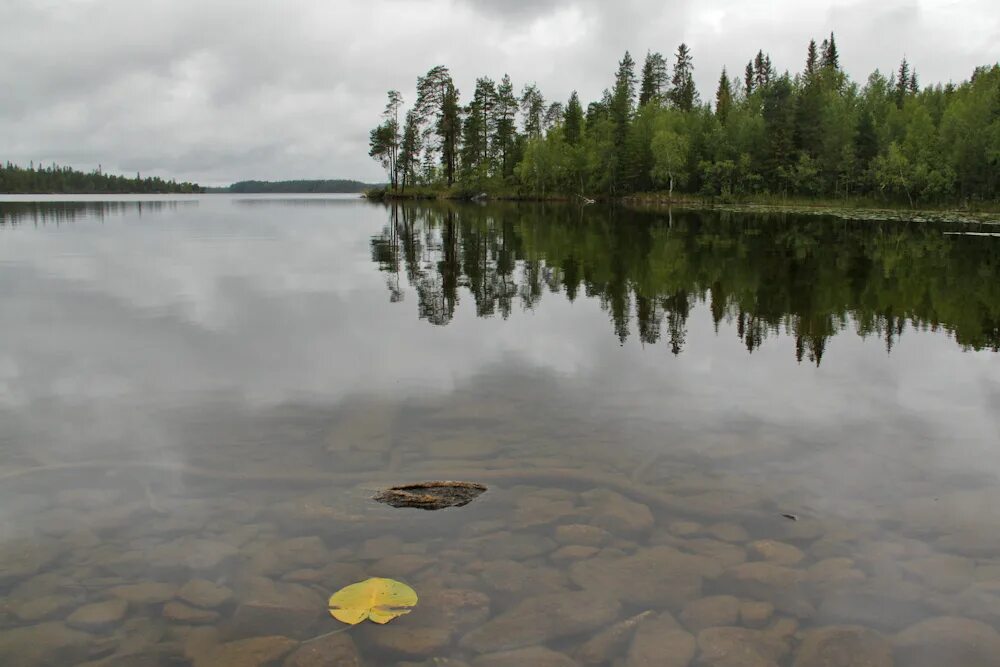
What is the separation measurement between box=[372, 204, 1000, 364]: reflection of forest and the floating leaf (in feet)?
32.0

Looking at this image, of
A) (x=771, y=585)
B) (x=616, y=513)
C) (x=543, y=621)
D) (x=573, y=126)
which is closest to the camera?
(x=543, y=621)

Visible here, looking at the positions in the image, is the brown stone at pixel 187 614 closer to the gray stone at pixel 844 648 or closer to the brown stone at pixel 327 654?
the brown stone at pixel 327 654

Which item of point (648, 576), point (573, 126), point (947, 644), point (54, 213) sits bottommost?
point (947, 644)

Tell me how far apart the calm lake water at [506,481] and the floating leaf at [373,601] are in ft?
0.35

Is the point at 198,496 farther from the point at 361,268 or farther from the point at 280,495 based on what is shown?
the point at 361,268

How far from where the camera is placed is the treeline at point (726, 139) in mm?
77000

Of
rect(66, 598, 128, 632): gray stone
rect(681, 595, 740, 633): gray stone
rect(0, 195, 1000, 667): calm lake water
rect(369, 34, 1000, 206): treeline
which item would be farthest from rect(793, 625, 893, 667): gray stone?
rect(369, 34, 1000, 206): treeline

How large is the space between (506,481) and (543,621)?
2.49 metres

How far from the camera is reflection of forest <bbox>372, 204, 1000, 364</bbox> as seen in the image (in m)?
16.4

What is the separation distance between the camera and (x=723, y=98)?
385ft

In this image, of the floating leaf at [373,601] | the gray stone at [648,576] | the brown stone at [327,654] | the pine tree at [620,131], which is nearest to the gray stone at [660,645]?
the gray stone at [648,576]

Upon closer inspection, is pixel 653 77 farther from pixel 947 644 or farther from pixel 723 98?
pixel 947 644

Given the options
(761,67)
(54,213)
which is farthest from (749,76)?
(54,213)

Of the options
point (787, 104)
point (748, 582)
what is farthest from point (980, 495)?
point (787, 104)
